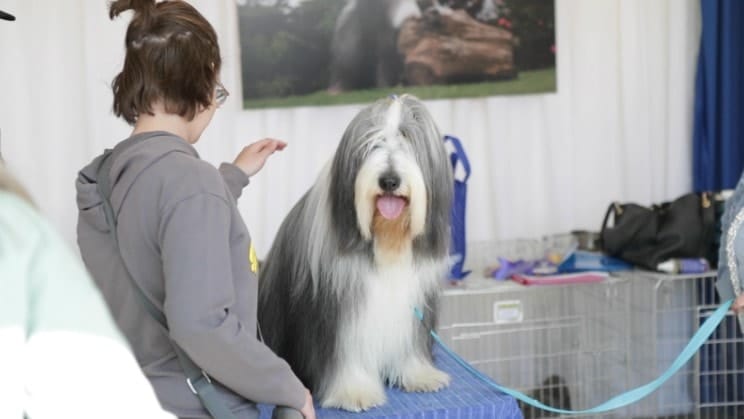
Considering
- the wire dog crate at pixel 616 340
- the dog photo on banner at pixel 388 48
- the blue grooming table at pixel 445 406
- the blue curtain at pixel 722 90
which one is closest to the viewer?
the blue grooming table at pixel 445 406

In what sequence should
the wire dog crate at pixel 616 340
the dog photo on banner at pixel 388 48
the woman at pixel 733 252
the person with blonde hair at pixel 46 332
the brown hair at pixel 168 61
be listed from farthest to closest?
the dog photo on banner at pixel 388 48 → the wire dog crate at pixel 616 340 → the woman at pixel 733 252 → the brown hair at pixel 168 61 → the person with blonde hair at pixel 46 332

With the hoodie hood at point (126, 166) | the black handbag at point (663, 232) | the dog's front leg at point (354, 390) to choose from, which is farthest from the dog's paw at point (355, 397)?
the black handbag at point (663, 232)

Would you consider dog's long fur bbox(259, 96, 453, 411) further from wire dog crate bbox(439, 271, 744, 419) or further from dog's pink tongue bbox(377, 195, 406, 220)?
wire dog crate bbox(439, 271, 744, 419)

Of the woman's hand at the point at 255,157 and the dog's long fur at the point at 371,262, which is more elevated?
the woman's hand at the point at 255,157

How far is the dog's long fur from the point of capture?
83.6 inches

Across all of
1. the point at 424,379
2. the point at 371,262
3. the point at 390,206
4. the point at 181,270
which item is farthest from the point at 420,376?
the point at 181,270

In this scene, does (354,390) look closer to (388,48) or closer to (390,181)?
(390,181)

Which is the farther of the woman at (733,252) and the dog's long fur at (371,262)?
the woman at (733,252)

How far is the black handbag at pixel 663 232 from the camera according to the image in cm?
348

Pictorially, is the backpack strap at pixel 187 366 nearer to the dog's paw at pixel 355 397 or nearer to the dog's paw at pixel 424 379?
the dog's paw at pixel 355 397

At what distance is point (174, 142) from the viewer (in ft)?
4.84

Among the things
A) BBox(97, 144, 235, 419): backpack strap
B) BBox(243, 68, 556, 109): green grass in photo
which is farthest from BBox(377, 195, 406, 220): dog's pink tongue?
BBox(243, 68, 556, 109): green grass in photo

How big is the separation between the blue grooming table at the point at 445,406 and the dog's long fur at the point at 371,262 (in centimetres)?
3

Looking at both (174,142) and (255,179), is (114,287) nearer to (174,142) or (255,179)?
(174,142)
